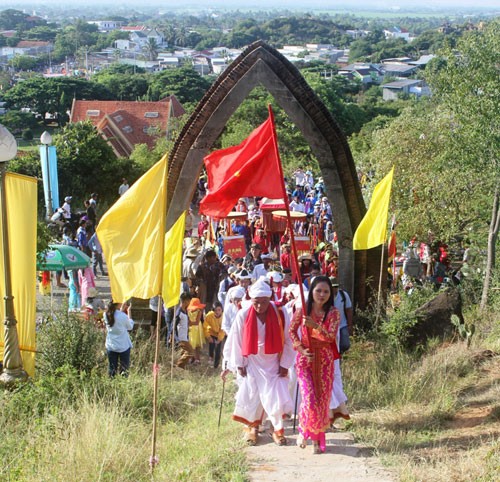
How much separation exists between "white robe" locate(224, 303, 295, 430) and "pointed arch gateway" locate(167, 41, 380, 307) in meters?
4.34

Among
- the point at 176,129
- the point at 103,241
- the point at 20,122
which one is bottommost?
the point at 103,241

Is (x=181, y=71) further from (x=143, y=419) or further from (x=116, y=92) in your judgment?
(x=143, y=419)

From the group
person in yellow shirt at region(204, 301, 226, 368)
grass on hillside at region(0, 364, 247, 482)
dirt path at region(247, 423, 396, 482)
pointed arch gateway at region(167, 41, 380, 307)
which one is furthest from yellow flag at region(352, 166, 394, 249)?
dirt path at region(247, 423, 396, 482)

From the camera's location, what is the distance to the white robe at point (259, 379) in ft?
24.0

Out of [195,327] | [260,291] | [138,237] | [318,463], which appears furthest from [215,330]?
[318,463]

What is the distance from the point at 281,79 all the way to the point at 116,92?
93.7 meters

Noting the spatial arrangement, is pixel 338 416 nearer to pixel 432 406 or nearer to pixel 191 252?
pixel 432 406

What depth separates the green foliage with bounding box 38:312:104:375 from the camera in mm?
9008

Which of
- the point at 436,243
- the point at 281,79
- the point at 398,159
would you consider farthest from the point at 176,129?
the point at 281,79

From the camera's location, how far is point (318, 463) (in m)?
6.74

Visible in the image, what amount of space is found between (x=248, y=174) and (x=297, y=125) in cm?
355

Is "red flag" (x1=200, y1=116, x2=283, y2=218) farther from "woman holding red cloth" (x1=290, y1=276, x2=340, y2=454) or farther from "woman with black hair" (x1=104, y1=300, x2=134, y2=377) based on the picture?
"woman with black hair" (x1=104, y1=300, x2=134, y2=377)

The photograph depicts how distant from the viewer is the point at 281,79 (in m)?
11.1

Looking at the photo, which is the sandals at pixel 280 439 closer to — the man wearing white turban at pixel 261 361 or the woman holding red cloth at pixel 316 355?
the man wearing white turban at pixel 261 361
